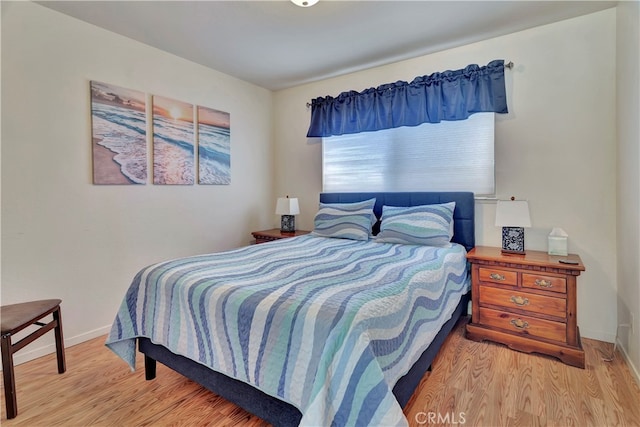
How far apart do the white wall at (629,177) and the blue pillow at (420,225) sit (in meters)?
1.09

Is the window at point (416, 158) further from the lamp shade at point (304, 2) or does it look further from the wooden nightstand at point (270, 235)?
the lamp shade at point (304, 2)

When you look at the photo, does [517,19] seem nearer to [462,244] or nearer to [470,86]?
[470,86]

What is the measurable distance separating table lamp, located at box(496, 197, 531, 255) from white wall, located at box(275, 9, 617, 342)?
0.94ft

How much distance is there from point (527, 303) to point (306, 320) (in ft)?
6.00

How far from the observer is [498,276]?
235 centimetres

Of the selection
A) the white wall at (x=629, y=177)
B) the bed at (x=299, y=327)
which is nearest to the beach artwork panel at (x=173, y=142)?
the bed at (x=299, y=327)

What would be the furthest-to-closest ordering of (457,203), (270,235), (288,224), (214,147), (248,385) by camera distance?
(288,224)
(270,235)
(214,147)
(457,203)
(248,385)

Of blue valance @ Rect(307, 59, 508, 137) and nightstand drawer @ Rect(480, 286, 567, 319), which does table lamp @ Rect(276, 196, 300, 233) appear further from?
nightstand drawer @ Rect(480, 286, 567, 319)

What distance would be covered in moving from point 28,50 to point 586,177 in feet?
13.7

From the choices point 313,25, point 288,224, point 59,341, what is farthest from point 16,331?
point 313,25

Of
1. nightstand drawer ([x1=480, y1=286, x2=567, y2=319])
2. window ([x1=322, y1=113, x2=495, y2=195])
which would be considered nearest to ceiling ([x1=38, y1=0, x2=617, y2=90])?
window ([x1=322, y1=113, x2=495, y2=195])

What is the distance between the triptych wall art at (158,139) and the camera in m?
2.59

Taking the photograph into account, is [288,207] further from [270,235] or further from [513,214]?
[513,214]

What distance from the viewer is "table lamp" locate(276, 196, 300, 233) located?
12.2 ft
